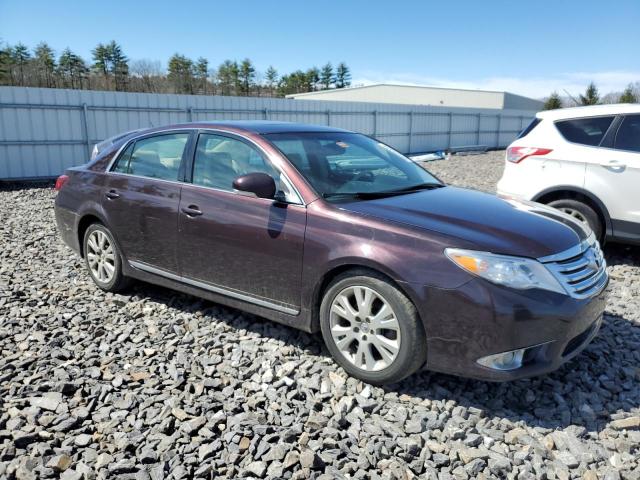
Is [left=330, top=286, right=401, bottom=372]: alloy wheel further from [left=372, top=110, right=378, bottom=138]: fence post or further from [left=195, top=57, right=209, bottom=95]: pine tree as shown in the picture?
[left=195, top=57, right=209, bottom=95]: pine tree

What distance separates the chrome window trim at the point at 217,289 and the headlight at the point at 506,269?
119cm

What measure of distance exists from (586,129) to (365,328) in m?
4.34

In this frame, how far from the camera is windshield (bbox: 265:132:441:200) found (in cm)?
371

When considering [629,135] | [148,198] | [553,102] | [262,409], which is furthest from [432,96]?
[262,409]

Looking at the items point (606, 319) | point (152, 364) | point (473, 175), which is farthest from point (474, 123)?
point (152, 364)

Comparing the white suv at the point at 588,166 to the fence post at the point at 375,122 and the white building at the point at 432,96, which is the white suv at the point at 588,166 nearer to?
the fence post at the point at 375,122

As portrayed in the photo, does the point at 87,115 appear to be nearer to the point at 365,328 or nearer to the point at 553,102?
the point at 365,328

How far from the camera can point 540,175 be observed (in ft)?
20.3

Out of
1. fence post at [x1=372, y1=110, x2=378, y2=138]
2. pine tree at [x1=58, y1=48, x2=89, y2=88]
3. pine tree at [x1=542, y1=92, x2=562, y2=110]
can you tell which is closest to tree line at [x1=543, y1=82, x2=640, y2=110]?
pine tree at [x1=542, y1=92, x2=562, y2=110]

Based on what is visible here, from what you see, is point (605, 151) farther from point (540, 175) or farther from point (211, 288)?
point (211, 288)

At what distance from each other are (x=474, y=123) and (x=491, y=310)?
91.7 ft

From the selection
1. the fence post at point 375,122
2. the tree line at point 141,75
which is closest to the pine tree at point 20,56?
the tree line at point 141,75

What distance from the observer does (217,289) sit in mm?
3982

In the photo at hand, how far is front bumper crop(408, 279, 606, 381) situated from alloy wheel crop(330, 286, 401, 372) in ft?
0.76
